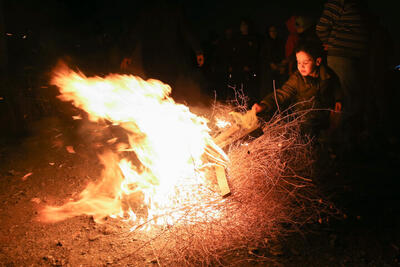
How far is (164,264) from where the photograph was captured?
2.72 metres

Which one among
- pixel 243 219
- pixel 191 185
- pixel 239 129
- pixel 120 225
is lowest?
pixel 243 219

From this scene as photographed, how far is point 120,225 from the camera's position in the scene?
3.30 m

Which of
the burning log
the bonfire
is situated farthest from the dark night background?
the burning log

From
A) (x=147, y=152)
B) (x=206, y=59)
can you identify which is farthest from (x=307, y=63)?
(x=206, y=59)

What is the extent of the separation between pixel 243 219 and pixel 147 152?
1.37m

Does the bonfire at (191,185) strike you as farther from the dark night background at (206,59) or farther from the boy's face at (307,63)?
the boy's face at (307,63)

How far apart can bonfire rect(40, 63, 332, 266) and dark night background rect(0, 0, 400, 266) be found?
0.58 metres

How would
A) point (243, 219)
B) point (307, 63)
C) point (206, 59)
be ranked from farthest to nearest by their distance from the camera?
point (206, 59), point (307, 63), point (243, 219)

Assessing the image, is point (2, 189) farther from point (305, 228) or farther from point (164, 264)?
point (305, 228)

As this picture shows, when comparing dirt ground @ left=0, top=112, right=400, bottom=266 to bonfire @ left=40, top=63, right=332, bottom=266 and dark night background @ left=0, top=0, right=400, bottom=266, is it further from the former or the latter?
bonfire @ left=40, top=63, right=332, bottom=266

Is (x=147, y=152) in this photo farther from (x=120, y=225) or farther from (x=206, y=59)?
(x=206, y=59)

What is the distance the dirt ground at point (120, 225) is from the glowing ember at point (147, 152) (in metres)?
0.26

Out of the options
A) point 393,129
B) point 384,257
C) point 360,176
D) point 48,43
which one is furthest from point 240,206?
point 48,43

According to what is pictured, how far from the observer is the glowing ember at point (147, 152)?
338 cm
